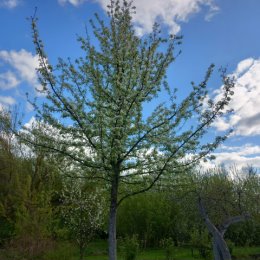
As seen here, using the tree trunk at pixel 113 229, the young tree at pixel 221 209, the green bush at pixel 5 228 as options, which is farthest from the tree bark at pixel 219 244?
the green bush at pixel 5 228

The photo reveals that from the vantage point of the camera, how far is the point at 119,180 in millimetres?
9281

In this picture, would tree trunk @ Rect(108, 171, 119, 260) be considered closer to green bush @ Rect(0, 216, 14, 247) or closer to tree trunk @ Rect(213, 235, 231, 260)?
tree trunk @ Rect(213, 235, 231, 260)

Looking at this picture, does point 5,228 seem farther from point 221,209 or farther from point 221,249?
point 221,249

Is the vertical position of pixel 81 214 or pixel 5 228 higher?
pixel 81 214

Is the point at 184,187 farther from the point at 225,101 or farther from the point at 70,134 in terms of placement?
the point at 70,134

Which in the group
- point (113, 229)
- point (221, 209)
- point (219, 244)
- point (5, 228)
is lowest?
point (219, 244)

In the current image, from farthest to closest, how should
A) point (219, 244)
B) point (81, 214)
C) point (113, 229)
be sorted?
point (81, 214) < point (219, 244) < point (113, 229)

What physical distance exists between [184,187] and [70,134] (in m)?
3.22

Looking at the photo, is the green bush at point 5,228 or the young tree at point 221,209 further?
the green bush at point 5,228

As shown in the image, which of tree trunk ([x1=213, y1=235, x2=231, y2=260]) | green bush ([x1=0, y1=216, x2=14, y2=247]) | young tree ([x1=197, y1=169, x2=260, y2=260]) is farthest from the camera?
green bush ([x1=0, y1=216, x2=14, y2=247])

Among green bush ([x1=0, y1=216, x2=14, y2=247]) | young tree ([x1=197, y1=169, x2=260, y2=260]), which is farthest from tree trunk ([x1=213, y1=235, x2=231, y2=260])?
green bush ([x1=0, y1=216, x2=14, y2=247])

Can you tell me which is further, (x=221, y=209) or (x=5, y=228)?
(x=5, y=228)

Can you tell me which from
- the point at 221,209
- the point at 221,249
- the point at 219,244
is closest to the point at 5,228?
the point at 221,209

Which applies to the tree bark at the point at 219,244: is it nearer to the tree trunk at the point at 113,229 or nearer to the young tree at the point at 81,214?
the tree trunk at the point at 113,229
